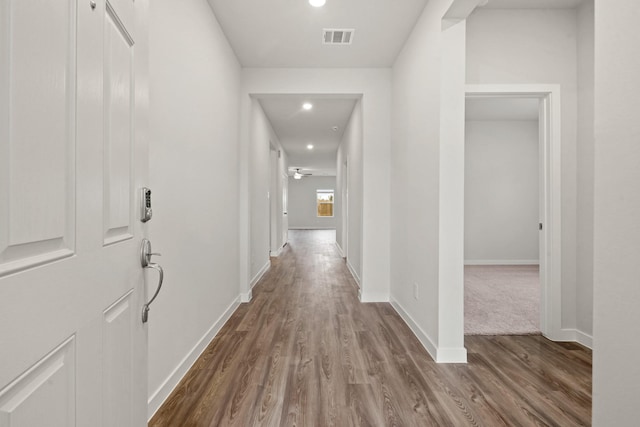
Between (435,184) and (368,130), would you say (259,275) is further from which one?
(435,184)

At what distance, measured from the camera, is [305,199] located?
1584 cm

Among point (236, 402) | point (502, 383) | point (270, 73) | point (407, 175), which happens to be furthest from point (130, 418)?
point (270, 73)

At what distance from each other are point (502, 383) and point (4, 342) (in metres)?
2.39

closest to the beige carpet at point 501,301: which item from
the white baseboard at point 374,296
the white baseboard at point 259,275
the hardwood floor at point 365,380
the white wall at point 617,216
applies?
the hardwood floor at point 365,380

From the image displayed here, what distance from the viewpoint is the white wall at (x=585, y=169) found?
268 centimetres

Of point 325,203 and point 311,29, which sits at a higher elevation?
point 311,29

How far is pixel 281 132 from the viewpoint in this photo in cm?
689

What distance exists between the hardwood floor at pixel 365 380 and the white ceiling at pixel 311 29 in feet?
8.91

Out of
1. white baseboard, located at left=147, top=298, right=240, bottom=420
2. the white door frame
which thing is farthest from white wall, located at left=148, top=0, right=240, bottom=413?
the white door frame

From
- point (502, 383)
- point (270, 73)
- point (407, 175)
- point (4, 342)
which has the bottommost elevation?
point (502, 383)

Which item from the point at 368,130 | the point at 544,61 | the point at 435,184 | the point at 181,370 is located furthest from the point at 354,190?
the point at 181,370

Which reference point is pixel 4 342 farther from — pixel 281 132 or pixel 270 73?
pixel 281 132

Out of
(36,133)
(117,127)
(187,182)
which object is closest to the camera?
(36,133)

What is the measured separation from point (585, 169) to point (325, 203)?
13472mm
